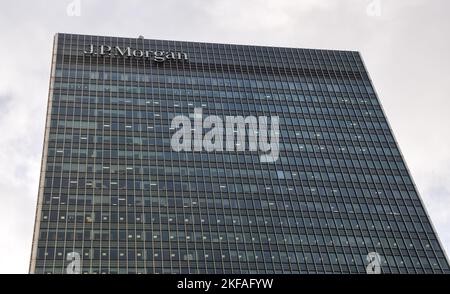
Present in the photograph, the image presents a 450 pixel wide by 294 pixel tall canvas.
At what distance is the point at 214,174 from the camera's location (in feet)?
411

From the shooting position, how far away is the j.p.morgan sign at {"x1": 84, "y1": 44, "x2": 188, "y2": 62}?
149 m

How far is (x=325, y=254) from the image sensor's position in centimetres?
11538

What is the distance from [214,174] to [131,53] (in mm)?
42777

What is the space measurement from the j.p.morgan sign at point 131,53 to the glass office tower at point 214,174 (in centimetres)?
28

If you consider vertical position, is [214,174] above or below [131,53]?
below

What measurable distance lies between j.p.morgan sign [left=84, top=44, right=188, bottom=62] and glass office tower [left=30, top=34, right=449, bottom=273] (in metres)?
0.28

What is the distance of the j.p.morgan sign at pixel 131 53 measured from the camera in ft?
489

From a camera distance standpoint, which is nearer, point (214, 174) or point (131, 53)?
point (214, 174)

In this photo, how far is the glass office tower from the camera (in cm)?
11181

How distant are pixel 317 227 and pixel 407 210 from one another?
20.3 m

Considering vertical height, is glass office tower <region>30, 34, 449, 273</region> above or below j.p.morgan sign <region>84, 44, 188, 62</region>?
below

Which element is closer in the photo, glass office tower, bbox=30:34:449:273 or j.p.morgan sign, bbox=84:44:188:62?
glass office tower, bbox=30:34:449:273
